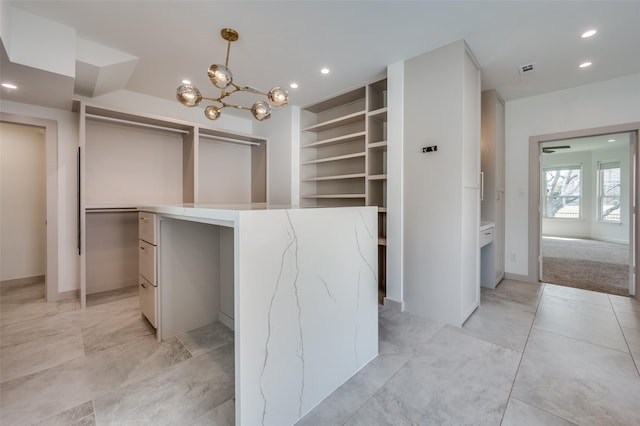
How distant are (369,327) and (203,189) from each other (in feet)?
11.1

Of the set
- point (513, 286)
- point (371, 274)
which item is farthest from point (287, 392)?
point (513, 286)

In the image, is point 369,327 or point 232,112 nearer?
point 369,327

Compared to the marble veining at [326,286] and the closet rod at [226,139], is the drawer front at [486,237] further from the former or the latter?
the closet rod at [226,139]

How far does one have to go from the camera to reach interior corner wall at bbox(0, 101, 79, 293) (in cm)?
304

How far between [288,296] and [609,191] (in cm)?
971

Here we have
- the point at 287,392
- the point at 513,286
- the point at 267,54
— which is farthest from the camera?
the point at 513,286

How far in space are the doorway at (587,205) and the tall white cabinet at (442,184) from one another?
280 centimetres

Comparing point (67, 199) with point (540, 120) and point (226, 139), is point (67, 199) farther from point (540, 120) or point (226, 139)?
point (540, 120)

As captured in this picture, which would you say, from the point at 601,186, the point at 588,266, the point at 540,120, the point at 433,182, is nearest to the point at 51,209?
the point at 433,182

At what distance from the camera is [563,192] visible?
26.0ft

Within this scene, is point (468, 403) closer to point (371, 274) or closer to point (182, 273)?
point (371, 274)

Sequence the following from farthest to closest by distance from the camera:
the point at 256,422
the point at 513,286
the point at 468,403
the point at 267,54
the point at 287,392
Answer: the point at 513,286, the point at 267,54, the point at 468,403, the point at 287,392, the point at 256,422

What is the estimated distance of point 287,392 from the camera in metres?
1.29

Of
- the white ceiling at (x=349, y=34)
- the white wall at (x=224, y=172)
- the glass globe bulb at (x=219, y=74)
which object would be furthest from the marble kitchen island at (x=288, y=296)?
the white wall at (x=224, y=172)
